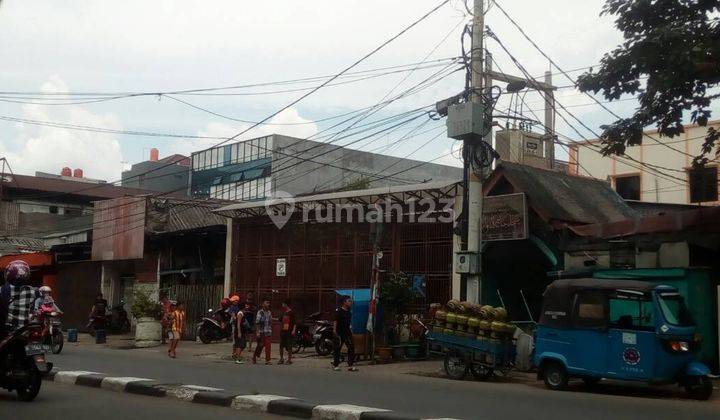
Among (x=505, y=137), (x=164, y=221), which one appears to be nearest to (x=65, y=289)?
(x=164, y=221)

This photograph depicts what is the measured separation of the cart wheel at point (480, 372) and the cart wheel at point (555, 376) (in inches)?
66.4

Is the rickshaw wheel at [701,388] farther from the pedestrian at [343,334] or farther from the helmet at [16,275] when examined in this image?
the helmet at [16,275]

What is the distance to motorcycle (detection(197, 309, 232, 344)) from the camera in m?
25.0

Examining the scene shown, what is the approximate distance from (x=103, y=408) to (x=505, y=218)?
458 inches

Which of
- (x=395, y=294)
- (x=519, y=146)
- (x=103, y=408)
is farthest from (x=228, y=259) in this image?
(x=103, y=408)

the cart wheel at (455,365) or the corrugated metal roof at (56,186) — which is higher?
the corrugated metal roof at (56,186)

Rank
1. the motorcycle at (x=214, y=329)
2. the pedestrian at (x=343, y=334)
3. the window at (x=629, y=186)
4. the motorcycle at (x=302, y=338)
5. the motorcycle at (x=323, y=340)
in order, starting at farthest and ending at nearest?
1. the window at (x=629, y=186)
2. the motorcycle at (x=214, y=329)
3. the motorcycle at (x=302, y=338)
4. the motorcycle at (x=323, y=340)
5. the pedestrian at (x=343, y=334)

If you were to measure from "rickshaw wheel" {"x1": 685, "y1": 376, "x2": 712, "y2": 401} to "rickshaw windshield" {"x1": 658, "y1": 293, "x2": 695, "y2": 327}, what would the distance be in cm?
97

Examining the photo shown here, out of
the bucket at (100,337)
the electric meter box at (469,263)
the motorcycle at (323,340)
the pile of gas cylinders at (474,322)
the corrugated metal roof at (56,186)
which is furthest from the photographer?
the corrugated metal roof at (56,186)

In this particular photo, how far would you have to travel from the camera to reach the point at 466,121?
17.1m

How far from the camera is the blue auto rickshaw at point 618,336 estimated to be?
12.5 metres

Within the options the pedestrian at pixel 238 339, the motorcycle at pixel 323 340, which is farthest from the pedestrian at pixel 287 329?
the motorcycle at pixel 323 340

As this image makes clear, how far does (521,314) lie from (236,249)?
10996mm

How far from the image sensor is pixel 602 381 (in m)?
15.1
